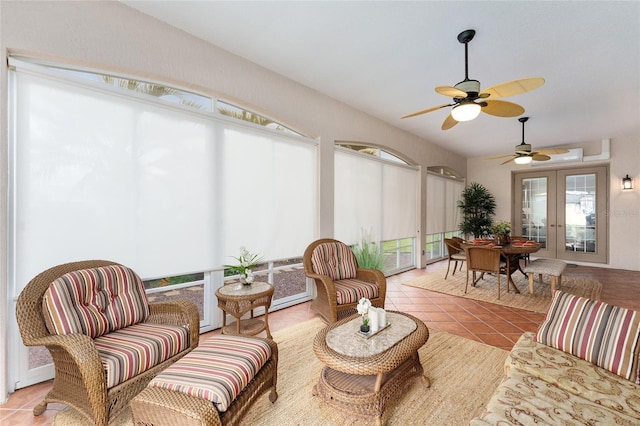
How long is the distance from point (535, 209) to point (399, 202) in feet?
15.3

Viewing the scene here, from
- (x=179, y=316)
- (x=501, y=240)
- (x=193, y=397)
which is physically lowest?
(x=193, y=397)

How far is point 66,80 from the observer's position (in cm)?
223

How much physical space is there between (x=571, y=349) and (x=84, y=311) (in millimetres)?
3200

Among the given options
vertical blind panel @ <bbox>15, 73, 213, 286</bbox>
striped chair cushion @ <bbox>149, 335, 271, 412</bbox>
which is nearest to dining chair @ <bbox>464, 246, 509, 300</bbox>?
striped chair cushion @ <bbox>149, 335, 271, 412</bbox>

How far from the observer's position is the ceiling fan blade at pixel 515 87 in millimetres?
2357

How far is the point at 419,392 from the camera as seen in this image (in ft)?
6.72

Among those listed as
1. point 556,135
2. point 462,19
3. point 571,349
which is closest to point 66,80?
point 462,19

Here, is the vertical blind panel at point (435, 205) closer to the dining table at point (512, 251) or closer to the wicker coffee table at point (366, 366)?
the dining table at point (512, 251)

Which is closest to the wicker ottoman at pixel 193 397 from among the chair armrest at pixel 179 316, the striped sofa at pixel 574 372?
the chair armrest at pixel 179 316

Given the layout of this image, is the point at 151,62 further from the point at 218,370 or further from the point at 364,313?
the point at 364,313

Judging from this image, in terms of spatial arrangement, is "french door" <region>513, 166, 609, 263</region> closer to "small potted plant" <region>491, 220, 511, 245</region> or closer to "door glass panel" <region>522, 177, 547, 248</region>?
"door glass panel" <region>522, 177, 547, 248</region>

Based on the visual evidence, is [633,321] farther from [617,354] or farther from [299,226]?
[299,226]

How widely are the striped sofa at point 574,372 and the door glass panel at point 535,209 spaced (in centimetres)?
712

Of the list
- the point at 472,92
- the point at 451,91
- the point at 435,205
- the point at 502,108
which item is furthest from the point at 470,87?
the point at 435,205
